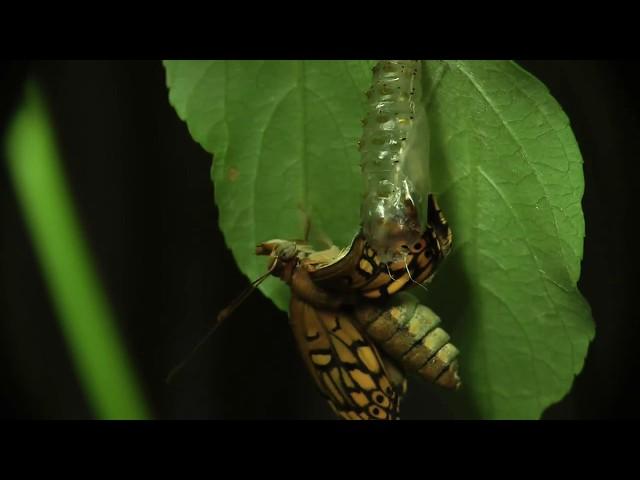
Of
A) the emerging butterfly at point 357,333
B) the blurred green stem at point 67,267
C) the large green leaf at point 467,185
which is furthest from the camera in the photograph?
the blurred green stem at point 67,267

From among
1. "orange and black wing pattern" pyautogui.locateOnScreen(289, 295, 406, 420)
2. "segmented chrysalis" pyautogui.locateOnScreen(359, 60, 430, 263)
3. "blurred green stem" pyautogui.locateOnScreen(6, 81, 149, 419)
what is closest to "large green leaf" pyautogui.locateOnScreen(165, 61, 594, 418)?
"segmented chrysalis" pyautogui.locateOnScreen(359, 60, 430, 263)

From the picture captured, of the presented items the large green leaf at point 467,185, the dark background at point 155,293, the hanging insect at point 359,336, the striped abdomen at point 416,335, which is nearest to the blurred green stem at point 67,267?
the dark background at point 155,293

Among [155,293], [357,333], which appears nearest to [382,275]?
[357,333]

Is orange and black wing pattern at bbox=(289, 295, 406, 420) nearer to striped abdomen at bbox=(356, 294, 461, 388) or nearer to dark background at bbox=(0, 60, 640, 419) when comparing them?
striped abdomen at bbox=(356, 294, 461, 388)

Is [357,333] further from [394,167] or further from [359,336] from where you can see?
[394,167]

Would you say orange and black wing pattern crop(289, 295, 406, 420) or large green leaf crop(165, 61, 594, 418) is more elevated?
large green leaf crop(165, 61, 594, 418)

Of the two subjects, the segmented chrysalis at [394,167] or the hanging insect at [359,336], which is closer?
the segmented chrysalis at [394,167]

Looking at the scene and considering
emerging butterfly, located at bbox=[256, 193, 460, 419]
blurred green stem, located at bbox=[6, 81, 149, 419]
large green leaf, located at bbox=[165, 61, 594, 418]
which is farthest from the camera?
blurred green stem, located at bbox=[6, 81, 149, 419]

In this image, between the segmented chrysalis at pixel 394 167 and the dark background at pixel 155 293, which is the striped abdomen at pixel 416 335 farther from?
the dark background at pixel 155 293
